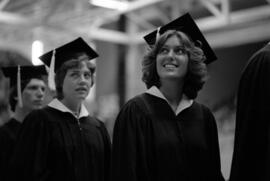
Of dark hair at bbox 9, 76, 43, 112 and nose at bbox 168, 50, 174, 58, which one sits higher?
nose at bbox 168, 50, 174, 58

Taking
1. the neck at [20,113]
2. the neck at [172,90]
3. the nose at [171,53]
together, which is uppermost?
the nose at [171,53]

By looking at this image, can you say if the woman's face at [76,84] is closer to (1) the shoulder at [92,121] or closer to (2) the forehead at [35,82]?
(1) the shoulder at [92,121]

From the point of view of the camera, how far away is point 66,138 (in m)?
3.71

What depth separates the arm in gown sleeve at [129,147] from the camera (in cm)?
283

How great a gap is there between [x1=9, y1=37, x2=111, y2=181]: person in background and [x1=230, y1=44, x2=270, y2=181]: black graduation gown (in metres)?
1.49

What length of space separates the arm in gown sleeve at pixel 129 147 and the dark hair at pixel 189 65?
0.27 metres

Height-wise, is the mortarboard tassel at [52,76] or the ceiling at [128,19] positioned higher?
the ceiling at [128,19]

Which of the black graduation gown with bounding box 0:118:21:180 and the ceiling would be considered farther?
the ceiling

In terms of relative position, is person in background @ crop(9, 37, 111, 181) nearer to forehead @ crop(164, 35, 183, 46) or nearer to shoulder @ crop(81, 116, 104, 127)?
shoulder @ crop(81, 116, 104, 127)

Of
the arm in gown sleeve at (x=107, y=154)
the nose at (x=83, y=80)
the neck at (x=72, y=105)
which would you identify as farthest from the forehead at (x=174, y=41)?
the arm in gown sleeve at (x=107, y=154)

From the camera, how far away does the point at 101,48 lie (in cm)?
1460

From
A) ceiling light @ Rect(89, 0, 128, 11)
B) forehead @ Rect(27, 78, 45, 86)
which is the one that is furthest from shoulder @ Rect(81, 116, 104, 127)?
ceiling light @ Rect(89, 0, 128, 11)

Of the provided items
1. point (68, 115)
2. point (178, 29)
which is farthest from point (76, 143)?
point (178, 29)

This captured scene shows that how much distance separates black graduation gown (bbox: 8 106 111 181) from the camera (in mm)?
3623
